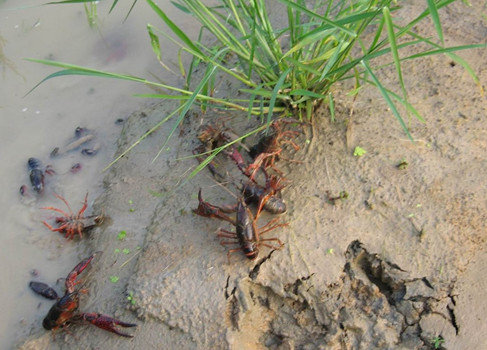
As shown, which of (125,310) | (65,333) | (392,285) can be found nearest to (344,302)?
(392,285)

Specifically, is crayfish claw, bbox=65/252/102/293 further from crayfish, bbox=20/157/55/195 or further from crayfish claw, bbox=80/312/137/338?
crayfish, bbox=20/157/55/195

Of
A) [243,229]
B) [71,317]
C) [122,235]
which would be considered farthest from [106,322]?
[243,229]

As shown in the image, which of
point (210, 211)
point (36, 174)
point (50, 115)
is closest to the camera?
point (210, 211)

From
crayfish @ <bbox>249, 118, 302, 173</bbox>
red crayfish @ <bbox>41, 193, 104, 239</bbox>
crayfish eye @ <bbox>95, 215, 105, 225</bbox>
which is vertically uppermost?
crayfish @ <bbox>249, 118, 302, 173</bbox>

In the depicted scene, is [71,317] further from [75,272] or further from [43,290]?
[43,290]

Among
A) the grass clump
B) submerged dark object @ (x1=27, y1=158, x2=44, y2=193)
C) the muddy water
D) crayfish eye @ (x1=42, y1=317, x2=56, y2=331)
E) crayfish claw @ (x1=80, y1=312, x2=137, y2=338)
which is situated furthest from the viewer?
submerged dark object @ (x1=27, y1=158, x2=44, y2=193)

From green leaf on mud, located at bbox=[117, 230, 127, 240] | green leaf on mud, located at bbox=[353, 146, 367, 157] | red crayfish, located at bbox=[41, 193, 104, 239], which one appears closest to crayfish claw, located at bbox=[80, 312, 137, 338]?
green leaf on mud, located at bbox=[117, 230, 127, 240]
